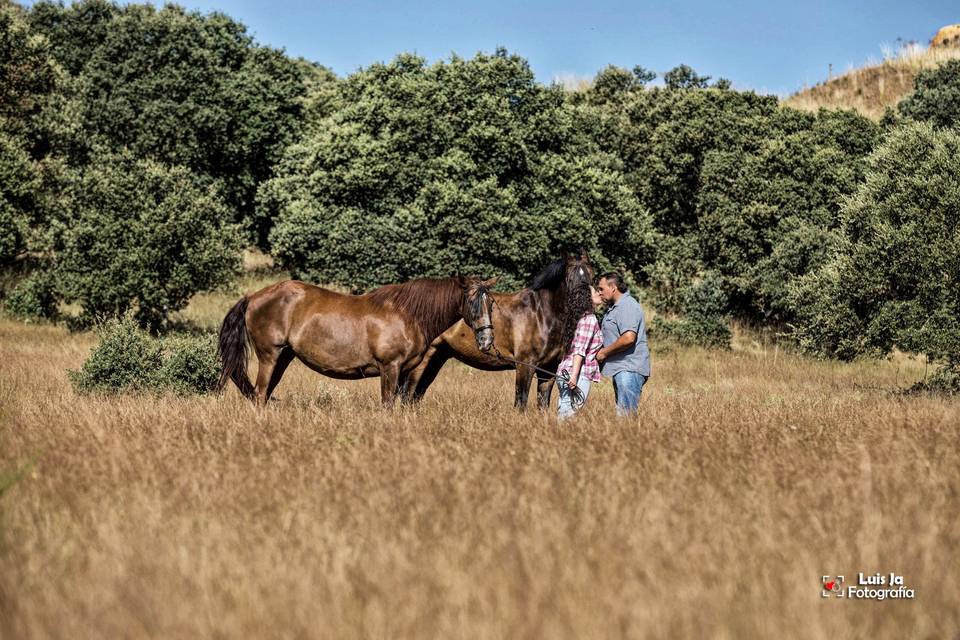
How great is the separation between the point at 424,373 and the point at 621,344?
4.20 meters

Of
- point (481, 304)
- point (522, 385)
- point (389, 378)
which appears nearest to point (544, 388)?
point (522, 385)

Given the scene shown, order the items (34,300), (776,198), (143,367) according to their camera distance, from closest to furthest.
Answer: (143,367) < (34,300) < (776,198)

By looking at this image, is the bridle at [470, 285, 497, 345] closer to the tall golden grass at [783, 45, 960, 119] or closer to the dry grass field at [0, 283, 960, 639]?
the dry grass field at [0, 283, 960, 639]

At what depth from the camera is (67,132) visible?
3114 centimetres

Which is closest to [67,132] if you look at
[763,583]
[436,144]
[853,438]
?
[436,144]

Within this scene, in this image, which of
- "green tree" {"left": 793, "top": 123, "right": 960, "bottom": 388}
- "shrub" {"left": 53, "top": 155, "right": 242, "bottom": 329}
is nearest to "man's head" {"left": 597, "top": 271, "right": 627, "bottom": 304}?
"green tree" {"left": 793, "top": 123, "right": 960, "bottom": 388}

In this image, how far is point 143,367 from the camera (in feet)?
47.6

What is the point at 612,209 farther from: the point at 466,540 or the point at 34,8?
the point at 34,8

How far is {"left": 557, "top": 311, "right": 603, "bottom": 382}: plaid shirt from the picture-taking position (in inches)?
413

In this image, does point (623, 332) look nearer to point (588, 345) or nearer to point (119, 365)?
point (588, 345)

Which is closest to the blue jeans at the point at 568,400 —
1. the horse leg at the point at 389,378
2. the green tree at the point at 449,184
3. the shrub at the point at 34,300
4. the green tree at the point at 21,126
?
the horse leg at the point at 389,378

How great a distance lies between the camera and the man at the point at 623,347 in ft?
32.8

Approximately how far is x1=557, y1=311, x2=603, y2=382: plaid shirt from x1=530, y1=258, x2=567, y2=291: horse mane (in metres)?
1.53

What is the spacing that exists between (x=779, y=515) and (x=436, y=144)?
84.6 ft
